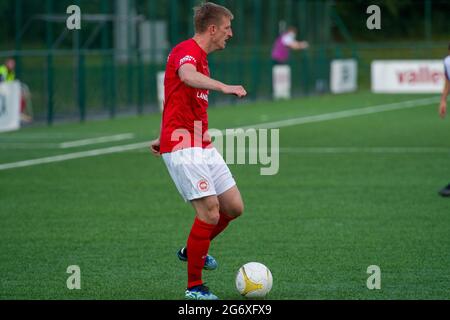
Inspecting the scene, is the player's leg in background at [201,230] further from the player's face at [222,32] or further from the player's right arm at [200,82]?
the player's face at [222,32]

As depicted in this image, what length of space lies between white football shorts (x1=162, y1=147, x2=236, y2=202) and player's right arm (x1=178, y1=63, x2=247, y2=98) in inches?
22.2

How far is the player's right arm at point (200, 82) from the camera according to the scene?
313 inches

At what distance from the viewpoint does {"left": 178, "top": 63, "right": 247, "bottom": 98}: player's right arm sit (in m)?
7.96

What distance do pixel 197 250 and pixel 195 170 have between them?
0.59 meters

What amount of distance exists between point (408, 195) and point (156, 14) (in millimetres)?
22144

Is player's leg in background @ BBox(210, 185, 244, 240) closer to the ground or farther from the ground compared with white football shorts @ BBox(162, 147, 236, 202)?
closer to the ground

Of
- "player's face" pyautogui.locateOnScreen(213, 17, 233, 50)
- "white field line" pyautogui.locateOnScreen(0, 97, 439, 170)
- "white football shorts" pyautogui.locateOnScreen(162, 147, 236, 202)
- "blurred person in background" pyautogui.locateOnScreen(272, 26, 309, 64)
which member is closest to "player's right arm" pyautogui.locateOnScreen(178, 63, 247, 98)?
"player's face" pyautogui.locateOnScreen(213, 17, 233, 50)

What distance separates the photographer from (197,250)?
843 cm

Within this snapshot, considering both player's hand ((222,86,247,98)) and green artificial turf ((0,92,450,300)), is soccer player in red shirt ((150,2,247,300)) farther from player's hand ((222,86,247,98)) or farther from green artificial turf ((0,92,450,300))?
green artificial turf ((0,92,450,300))

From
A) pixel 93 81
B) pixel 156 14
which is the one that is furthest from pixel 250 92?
pixel 93 81

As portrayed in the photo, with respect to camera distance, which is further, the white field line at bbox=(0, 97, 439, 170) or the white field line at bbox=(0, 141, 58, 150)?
the white field line at bbox=(0, 141, 58, 150)

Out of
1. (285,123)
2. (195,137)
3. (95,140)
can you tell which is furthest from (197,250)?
(285,123)

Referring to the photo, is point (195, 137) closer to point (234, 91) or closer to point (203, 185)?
point (203, 185)

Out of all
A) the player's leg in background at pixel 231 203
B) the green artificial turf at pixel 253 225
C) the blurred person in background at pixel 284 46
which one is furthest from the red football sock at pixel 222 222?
the blurred person in background at pixel 284 46
